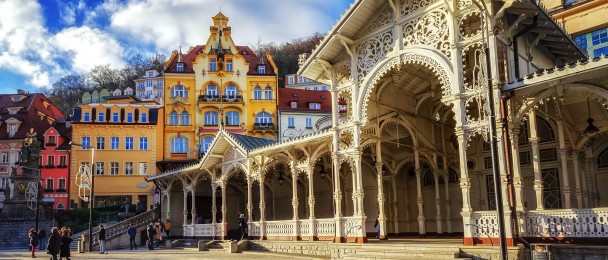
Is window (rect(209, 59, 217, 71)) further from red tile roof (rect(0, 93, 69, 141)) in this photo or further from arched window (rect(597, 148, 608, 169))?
arched window (rect(597, 148, 608, 169))

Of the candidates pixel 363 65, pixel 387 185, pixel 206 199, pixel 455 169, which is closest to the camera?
pixel 363 65

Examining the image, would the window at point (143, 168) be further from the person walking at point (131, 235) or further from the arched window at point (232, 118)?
the person walking at point (131, 235)

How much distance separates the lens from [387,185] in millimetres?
25547

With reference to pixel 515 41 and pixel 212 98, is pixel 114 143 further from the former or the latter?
pixel 515 41

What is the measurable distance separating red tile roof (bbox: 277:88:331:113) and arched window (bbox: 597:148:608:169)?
37.3 metres

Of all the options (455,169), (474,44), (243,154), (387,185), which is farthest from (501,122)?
(243,154)

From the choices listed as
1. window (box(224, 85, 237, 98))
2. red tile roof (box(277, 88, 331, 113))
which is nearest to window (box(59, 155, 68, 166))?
window (box(224, 85, 237, 98))

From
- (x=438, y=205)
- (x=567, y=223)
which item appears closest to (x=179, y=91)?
(x=438, y=205)

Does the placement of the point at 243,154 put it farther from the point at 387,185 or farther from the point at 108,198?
the point at 108,198

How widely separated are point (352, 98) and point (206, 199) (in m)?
18.7

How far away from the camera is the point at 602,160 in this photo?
20.0 meters

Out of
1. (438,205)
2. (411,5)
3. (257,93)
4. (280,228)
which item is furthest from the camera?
(257,93)

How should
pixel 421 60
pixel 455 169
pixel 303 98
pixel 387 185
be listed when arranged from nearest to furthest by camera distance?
1. pixel 421 60
2. pixel 455 169
3. pixel 387 185
4. pixel 303 98

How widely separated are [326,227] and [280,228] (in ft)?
10.9
